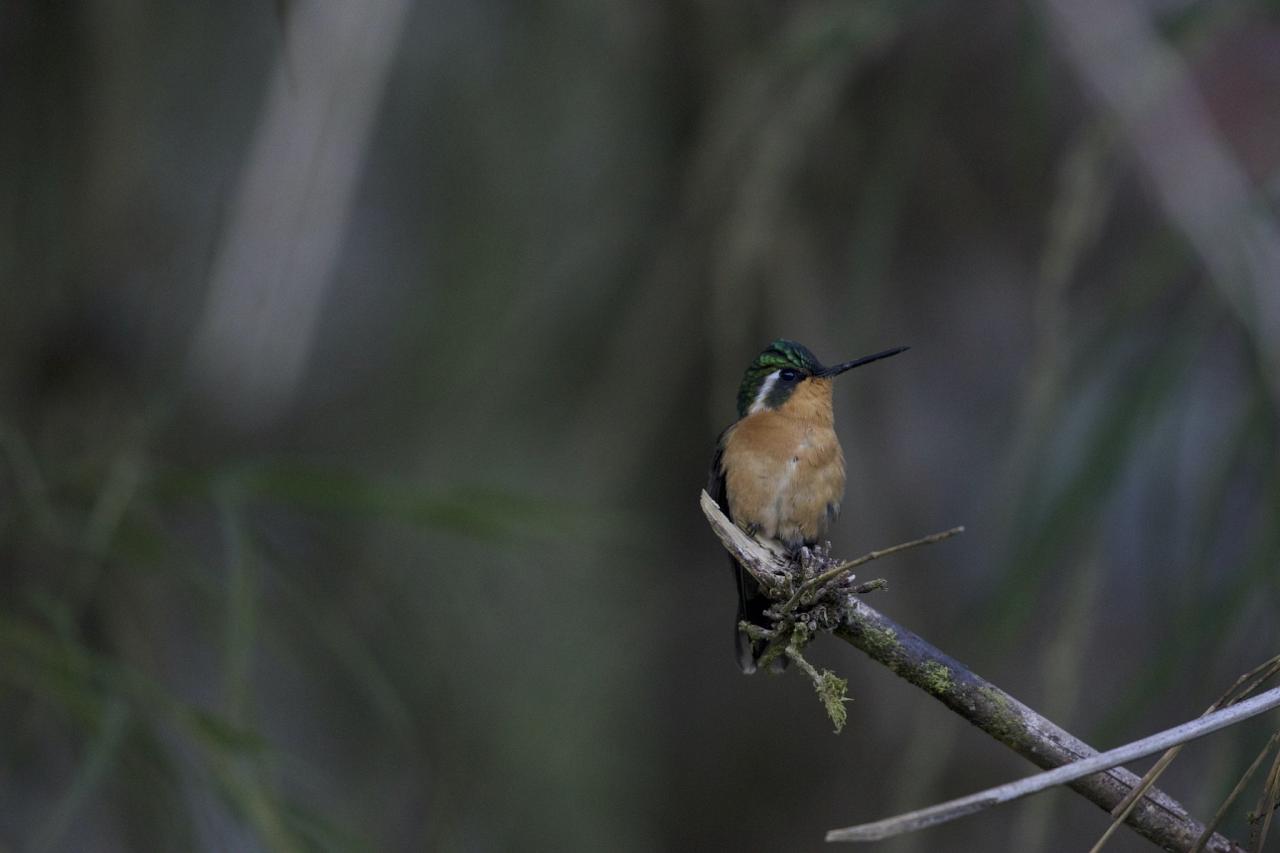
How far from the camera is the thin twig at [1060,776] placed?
616mm

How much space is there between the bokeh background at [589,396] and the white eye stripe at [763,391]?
13.1 inches

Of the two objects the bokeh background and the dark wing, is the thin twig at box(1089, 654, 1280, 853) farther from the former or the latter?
the dark wing

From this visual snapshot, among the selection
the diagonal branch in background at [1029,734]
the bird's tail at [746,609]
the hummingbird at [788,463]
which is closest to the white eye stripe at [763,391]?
the hummingbird at [788,463]

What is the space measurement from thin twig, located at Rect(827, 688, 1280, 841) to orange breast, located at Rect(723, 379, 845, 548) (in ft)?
2.23

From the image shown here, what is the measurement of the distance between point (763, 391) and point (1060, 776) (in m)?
0.94

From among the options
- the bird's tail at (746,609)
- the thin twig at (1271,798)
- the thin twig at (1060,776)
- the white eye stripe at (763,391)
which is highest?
the white eye stripe at (763,391)

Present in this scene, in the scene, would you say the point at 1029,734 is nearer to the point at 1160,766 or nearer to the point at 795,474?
the point at 1160,766

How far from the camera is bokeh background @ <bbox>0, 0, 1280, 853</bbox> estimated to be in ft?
5.60

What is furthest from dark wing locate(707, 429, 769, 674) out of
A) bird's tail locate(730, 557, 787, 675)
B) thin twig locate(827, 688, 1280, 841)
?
thin twig locate(827, 688, 1280, 841)

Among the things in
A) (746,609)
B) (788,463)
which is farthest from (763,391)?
(746,609)

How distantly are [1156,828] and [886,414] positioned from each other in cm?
225

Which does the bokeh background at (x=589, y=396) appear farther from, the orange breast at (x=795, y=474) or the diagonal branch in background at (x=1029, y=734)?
the diagonal branch in background at (x=1029, y=734)

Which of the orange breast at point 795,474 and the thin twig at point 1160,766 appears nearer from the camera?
the thin twig at point 1160,766

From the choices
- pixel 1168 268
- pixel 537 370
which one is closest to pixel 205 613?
pixel 537 370
